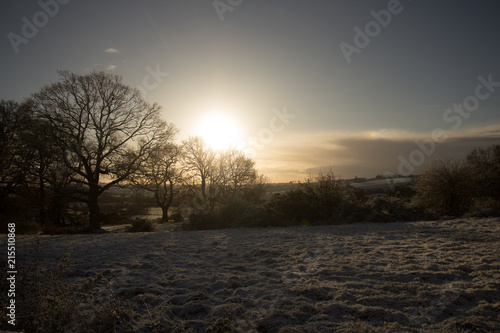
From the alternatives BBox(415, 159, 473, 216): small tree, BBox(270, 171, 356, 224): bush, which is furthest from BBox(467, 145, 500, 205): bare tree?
BBox(270, 171, 356, 224): bush

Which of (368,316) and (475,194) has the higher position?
(475,194)

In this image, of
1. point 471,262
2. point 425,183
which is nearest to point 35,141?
point 471,262

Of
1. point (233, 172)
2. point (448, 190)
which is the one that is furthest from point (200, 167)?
point (448, 190)

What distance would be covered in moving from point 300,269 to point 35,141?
15.5 meters

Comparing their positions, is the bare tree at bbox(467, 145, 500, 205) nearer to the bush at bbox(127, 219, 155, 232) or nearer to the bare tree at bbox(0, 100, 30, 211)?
the bush at bbox(127, 219, 155, 232)

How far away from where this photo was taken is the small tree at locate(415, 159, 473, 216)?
1237 cm

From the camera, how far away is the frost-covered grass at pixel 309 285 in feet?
9.52

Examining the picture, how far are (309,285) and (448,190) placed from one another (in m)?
12.3

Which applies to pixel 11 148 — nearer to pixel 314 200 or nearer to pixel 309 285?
pixel 314 200

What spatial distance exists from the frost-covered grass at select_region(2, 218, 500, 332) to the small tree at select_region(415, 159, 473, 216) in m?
6.49

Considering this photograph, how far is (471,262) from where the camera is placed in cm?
469

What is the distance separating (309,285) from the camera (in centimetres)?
389

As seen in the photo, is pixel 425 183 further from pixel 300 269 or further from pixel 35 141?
pixel 35 141

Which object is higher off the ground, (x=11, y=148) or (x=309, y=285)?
(x=11, y=148)
